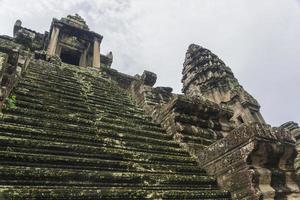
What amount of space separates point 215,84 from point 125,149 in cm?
2065

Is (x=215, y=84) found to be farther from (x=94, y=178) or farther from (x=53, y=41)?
(x=94, y=178)

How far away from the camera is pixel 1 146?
326 centimetres

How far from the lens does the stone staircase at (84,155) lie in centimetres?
291

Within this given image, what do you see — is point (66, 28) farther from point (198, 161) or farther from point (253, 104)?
Answer: point (253, 104)

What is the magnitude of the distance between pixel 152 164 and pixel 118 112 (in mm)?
2323

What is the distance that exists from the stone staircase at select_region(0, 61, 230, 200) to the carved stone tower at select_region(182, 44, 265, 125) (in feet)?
49.4

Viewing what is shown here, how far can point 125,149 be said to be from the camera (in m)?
4.32

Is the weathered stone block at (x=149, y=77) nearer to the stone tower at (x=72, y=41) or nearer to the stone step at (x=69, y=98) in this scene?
the stone step at (x=69, y=98)

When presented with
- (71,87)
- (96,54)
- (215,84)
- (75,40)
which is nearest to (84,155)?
(71,87)

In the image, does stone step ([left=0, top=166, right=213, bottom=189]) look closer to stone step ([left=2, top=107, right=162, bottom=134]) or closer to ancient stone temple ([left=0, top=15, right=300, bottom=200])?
ancient stone temple ([left=0, top=15, right=300, bottom=200])

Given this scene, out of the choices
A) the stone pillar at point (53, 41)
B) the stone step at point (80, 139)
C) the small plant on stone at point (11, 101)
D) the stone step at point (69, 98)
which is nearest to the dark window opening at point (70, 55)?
the stone pillar at point (53, 41)

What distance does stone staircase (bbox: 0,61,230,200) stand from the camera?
291 cm

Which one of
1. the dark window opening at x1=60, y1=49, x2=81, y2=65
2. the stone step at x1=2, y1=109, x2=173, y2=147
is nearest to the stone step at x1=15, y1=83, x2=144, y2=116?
the stone step at x1=2, y1=109, x2=173, y2=147

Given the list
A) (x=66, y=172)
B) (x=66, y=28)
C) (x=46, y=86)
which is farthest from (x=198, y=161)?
(x=66, y=28)
